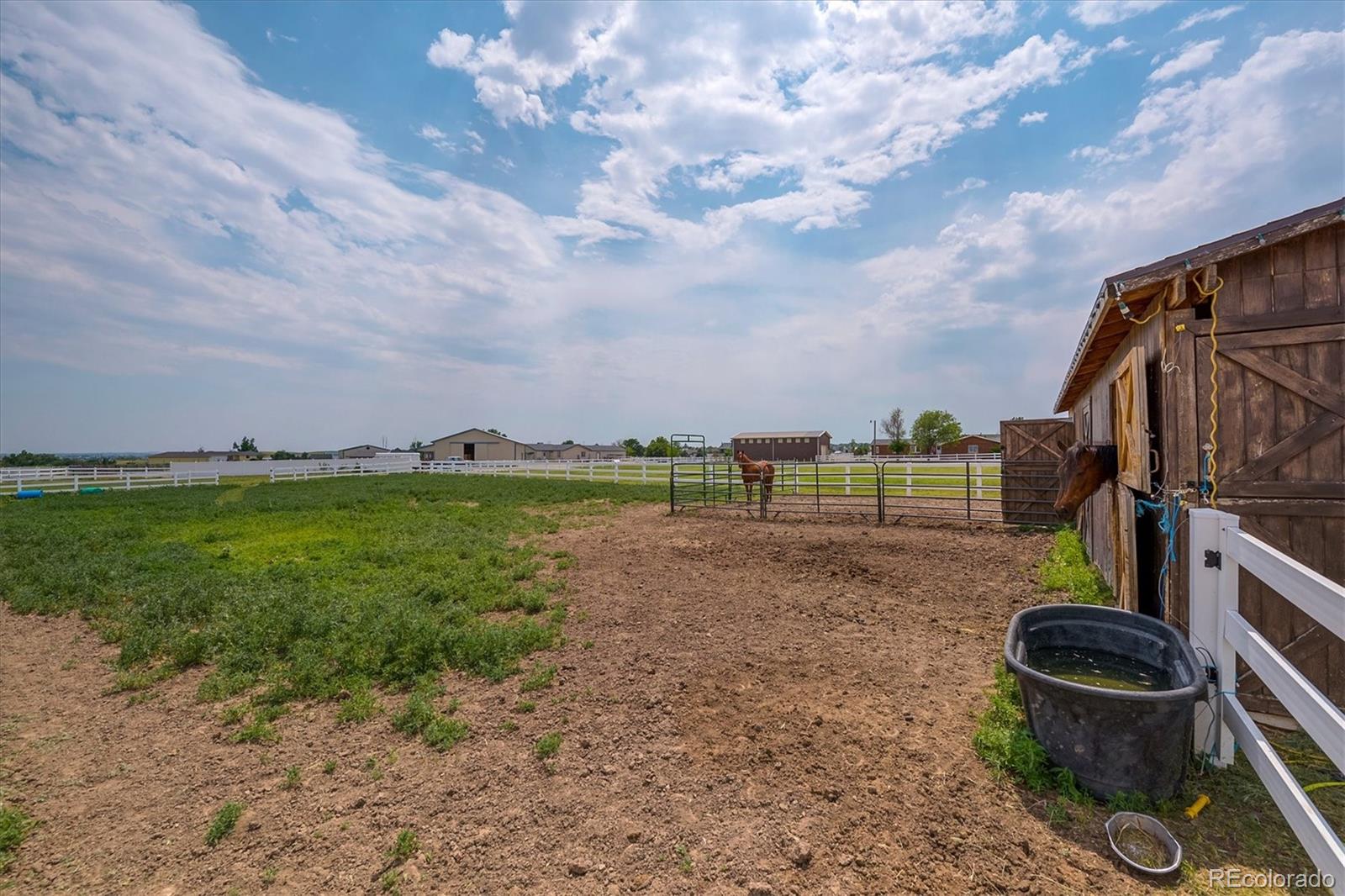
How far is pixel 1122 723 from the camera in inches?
94.7

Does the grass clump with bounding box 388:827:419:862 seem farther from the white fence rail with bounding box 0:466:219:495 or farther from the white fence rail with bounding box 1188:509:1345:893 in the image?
the white fence rail with bounding box 0:466:219:495

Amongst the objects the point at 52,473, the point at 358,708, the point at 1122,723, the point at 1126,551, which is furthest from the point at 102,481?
the point at 1126,551

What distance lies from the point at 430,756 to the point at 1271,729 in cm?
473

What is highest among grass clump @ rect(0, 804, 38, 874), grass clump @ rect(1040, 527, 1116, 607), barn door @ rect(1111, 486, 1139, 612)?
barn door @ rect(1111, 486, 1139, 612)

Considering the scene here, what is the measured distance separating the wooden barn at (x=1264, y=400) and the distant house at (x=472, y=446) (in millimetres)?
51685

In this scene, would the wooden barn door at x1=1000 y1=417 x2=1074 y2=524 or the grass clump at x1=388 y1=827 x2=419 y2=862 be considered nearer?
the grass clump at x1=388 y1=827 x2=419 y2=862

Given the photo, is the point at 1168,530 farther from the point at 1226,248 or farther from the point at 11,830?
the point at 11,830

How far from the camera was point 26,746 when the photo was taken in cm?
343

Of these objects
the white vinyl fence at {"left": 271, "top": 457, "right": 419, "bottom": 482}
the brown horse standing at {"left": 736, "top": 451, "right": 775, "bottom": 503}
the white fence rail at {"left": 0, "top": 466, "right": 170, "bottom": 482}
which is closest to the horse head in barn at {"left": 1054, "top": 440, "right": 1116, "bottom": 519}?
the brown horse standing at {"left": 736, "top": 451, "right": 775, "bottom": 503}

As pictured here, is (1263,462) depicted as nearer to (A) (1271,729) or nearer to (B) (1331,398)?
(B) (1331,398)

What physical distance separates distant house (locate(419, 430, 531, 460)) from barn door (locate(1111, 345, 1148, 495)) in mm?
50778

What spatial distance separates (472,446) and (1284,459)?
172 feet

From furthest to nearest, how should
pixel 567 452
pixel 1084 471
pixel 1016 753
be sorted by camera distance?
pixel 567 452 → pixel 1084 471 → pixel 1016 753

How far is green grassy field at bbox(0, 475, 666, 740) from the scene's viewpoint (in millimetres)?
4383
